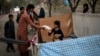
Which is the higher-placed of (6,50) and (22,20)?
(22,20)

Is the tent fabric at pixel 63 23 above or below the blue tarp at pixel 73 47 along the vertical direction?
below

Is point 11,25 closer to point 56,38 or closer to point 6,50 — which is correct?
point 6,50

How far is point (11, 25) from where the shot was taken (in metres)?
13.5

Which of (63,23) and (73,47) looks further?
(63,23)

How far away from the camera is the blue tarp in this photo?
246 inches

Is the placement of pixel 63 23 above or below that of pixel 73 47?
below

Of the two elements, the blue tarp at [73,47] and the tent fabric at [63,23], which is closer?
the blue tarp at [73,47]

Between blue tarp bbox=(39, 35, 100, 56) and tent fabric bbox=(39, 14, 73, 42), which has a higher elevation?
blue tarp bbox=(39, 35, 100, 56)

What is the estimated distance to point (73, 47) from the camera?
640 cm

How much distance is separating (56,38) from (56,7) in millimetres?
33180

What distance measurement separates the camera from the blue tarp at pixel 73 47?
6238 mm

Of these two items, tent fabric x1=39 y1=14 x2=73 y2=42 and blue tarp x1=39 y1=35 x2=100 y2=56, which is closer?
blue tarp x1=39 y1=35 x2=100 y2=56

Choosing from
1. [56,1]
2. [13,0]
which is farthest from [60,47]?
[13,0]

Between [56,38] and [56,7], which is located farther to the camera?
[56,7]
